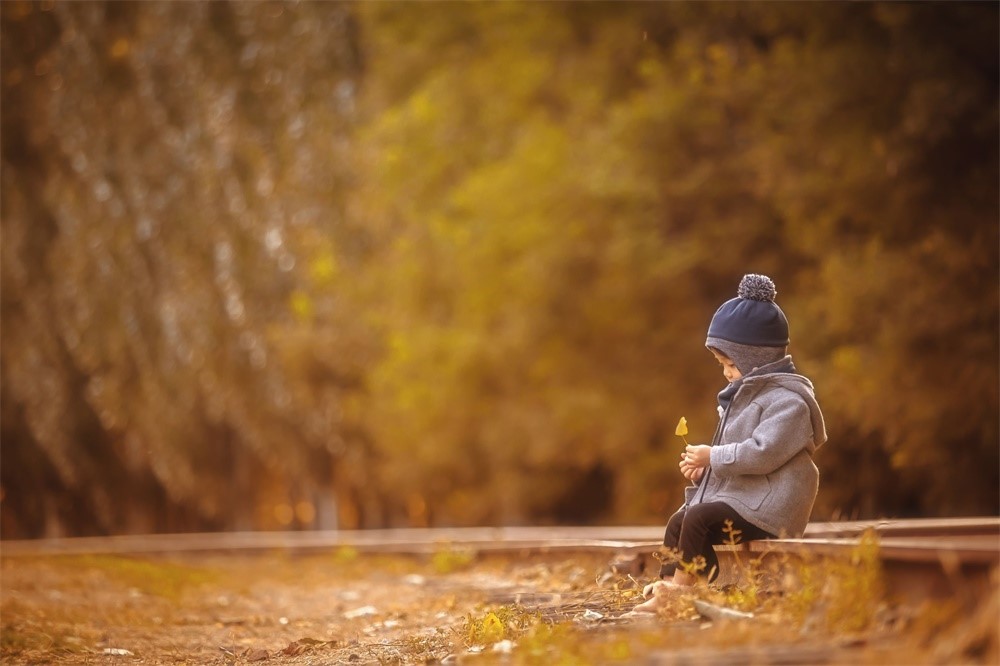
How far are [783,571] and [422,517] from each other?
31.3 metres

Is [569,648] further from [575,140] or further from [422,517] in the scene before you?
[422,517]

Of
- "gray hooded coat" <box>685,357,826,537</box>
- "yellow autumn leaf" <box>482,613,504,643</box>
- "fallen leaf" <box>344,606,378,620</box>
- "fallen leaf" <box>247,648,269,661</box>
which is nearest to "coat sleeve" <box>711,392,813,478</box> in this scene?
"gray hooded coat" <box>685,357,826,537</box>

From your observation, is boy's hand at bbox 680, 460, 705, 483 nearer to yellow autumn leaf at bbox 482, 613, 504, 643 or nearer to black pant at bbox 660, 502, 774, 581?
black pant at bbox 660, 502, 774, 581

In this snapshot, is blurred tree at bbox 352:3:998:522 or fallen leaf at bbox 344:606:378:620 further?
blurred tree at bbox 352:3:998:522

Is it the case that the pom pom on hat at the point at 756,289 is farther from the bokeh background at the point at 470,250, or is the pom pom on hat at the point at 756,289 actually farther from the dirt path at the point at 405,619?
the bokeh background at the point at 470,250

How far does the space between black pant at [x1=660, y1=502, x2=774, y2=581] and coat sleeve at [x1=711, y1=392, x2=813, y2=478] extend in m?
0.18

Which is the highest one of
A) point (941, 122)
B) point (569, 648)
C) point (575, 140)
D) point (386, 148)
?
point (386, 148)

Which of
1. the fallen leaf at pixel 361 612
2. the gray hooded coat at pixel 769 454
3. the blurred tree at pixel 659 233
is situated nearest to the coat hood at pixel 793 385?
the gray hooded coat at pixel 769 454

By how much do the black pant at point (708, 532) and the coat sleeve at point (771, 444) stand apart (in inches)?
7.0

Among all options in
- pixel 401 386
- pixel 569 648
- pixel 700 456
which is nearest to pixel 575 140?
pixel 401 386

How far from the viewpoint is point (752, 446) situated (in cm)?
510

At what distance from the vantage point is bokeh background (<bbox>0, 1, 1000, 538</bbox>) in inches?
552

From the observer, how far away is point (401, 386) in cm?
2347

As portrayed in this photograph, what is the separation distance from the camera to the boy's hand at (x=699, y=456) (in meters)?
5.21
